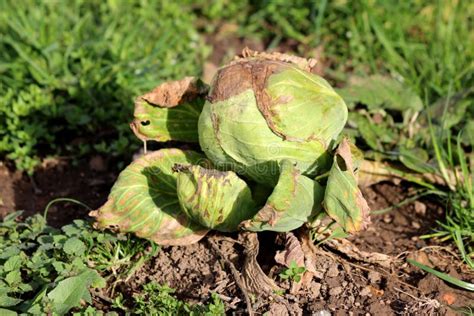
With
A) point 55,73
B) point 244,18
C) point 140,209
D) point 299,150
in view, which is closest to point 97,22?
point 55,73

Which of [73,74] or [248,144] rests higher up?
[248,144]

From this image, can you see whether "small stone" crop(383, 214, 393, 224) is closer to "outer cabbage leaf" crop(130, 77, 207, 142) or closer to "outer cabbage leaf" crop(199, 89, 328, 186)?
"outer cabbage leaf" crop(199, 89, 328, 186)

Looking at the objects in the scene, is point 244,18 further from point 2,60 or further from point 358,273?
point 358,273

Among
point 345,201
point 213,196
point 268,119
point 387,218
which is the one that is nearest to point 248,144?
point 268,119

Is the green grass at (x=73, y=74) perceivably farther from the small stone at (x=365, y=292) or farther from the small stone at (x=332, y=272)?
the small stone at (x=365, y=292)

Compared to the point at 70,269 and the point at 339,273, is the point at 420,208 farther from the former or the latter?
the point at 70,269

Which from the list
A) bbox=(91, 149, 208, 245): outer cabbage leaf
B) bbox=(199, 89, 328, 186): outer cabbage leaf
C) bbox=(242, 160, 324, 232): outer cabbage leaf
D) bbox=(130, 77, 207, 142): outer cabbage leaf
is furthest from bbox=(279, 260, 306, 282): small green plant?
bbox=(130, 77, 207, 142): outer cabbage leaf

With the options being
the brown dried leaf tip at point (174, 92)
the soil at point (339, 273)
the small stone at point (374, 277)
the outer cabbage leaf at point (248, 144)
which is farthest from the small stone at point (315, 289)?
the brown dried leaf tip at point (174, 92)
